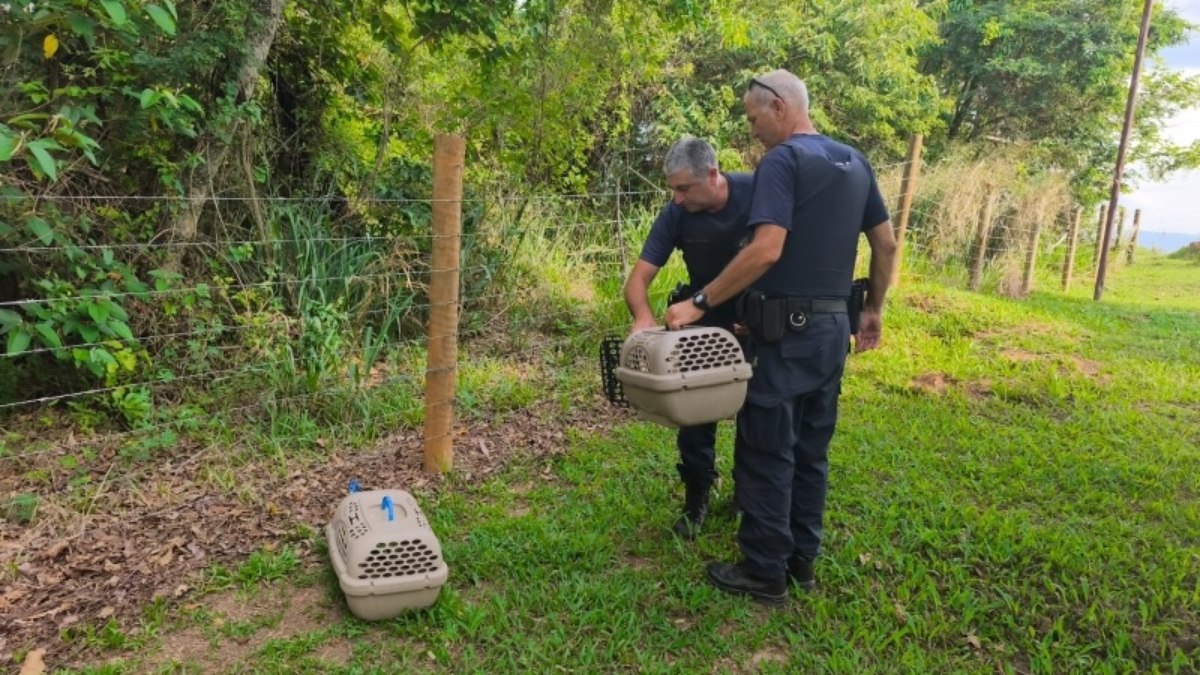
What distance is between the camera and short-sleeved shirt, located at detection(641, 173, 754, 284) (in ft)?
9.57

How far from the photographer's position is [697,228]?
2959mm

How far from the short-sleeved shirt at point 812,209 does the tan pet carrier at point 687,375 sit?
1.07 feet

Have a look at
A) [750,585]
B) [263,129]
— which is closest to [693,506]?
[750,585]

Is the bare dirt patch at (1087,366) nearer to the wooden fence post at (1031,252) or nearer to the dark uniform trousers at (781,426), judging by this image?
the dark uniform trousers at (781,426)

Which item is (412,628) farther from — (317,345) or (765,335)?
(317,345)

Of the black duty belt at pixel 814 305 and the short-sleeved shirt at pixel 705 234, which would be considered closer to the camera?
the black duty belt at pixel 814 305

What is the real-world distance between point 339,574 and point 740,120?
346 inches

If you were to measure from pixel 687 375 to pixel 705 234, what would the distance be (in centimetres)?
80

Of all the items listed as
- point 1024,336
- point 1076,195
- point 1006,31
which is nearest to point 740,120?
point 1024,336

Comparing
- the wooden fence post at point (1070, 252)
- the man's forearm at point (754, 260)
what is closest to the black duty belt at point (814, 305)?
the man's forearm at point (754, 260)

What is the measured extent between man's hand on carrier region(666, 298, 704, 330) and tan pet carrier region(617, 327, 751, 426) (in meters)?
0.09

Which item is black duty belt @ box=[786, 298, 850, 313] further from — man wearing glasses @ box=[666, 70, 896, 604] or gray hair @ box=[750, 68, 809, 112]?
gray hair @ box=[750, 68, 809, 112]

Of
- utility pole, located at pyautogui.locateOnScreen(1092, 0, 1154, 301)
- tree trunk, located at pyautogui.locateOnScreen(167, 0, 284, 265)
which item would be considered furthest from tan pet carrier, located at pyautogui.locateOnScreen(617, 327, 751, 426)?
utility pole, located at pyautogui.locateOnScreen(1092, 0, 1154, 301)

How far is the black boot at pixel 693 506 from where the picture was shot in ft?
10.6
